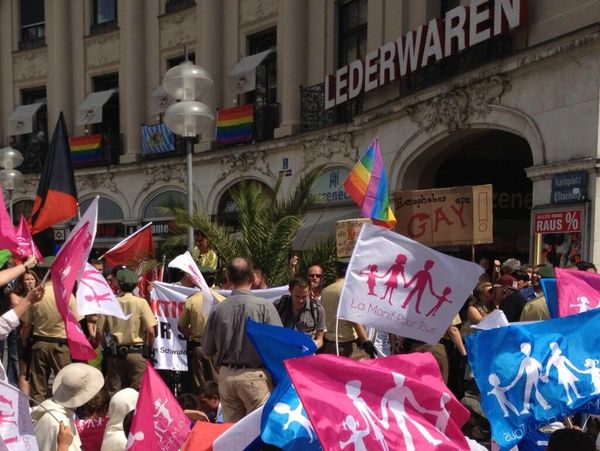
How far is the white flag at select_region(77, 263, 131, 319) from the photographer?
604 centimetres

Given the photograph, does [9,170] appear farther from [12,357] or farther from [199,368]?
[199,368]

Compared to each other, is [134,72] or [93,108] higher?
[134,72]

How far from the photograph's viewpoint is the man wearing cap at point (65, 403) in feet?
13.4

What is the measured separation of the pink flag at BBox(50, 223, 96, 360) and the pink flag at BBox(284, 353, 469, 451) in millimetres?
2038

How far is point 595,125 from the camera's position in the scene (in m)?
9.46

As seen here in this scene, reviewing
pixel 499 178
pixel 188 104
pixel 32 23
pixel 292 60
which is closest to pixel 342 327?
pixel 188 104

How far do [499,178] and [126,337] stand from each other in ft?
34.0

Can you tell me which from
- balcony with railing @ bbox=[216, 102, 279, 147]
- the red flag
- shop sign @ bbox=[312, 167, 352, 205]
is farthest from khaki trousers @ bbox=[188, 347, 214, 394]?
balcony with railing @ bbox=[216, 102, 279, 147]

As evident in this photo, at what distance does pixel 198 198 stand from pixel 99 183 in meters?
4.51

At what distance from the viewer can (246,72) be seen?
18.4m

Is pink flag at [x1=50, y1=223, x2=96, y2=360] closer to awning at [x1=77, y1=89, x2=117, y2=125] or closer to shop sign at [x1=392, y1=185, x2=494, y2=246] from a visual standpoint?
shop sign at [x1=392, y1=185, x2=494, y2=246]

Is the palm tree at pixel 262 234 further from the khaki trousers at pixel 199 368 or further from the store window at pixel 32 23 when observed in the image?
the store window at pixel 32 23

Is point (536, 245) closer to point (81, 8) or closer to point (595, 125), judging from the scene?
point (595, 125)

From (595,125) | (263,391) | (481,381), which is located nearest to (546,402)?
(481,381)
